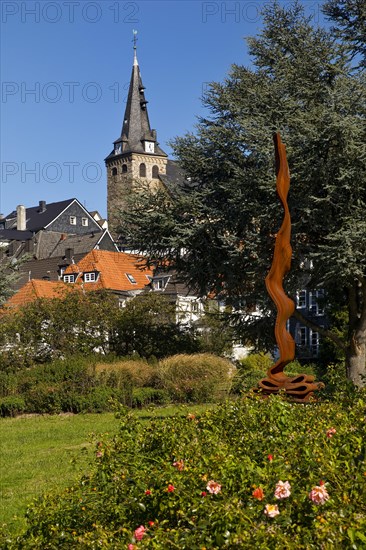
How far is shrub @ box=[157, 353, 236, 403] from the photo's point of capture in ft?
65.7

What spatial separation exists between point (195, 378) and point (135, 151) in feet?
308

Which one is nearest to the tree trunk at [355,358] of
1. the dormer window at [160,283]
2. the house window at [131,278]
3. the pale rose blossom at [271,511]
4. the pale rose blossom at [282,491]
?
the pale rose blossom at [282,491]

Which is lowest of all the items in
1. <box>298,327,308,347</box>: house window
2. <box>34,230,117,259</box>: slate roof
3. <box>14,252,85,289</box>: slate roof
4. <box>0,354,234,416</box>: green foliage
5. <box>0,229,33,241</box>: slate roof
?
<box>298,327,308,347</box>: house window

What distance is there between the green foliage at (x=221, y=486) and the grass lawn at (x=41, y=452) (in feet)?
1.94

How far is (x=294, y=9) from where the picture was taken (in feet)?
76.6

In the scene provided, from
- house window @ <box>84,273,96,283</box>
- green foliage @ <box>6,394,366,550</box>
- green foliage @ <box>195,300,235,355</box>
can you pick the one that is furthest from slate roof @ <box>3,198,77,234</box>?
green foliage @ <box>6,394,366,550</box>

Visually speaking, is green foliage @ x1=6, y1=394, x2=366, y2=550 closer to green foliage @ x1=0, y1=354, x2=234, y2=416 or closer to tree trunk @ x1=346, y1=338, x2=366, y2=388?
green foliage @ x1=0, y1=354, x2=234, y2=416

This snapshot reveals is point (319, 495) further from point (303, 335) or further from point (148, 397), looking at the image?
point (303, 335)

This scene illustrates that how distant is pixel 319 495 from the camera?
4.26 metres

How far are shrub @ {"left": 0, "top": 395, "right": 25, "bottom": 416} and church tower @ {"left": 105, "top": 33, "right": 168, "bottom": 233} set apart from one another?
91.3m

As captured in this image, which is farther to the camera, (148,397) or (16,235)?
(16,235)

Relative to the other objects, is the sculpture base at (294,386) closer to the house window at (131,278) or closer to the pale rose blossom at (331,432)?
the pale rose blossom at (331,432)

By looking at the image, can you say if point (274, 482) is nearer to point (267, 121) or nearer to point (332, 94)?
point (332, 94)

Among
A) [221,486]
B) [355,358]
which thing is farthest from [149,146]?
Result: [221,486]
